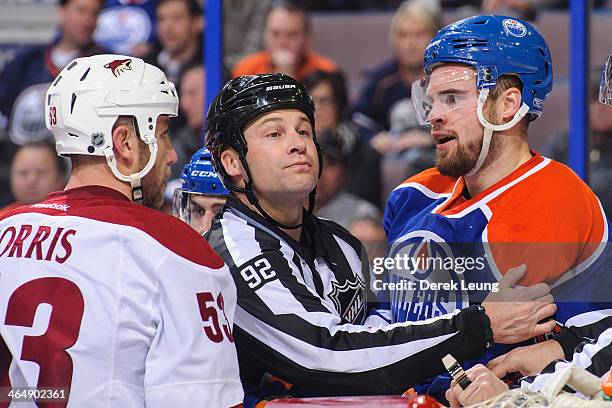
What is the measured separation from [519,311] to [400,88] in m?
2.55

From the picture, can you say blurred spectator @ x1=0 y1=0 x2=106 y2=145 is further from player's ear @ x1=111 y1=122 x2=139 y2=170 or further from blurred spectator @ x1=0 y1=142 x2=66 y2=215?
player's ear @ x1=111 y1=122 x2=139 y2=170

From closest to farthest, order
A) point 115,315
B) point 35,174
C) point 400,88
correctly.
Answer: point 115,315, point 400,88, point 35,174

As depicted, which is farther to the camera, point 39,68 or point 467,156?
point 39,68

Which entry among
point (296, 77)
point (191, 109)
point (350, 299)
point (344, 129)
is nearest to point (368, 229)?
point (344, 129)

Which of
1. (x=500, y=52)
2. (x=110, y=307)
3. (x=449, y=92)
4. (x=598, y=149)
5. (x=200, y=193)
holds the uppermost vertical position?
(x=500, y=52)

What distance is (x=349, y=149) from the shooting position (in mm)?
4707

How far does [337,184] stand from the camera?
474 centimetres

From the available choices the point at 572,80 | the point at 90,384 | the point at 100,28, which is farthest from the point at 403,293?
the point at 100,28

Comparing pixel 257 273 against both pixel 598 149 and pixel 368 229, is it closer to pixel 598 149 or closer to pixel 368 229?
pixel 368 229

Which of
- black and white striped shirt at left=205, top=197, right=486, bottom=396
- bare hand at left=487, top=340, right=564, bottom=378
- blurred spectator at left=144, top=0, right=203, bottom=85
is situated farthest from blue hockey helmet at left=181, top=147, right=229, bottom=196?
blurred spectator at left=144, top=0, right=203, bottom=85

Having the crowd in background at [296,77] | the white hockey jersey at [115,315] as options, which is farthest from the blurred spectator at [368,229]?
the white hockey jersey at [115,315]

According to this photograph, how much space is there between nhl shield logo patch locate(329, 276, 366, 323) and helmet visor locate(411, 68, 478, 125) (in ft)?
1.54

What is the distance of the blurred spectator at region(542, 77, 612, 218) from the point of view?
14.7 ft

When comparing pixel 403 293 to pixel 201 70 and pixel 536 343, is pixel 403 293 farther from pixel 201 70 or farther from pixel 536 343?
pixel 201 70
